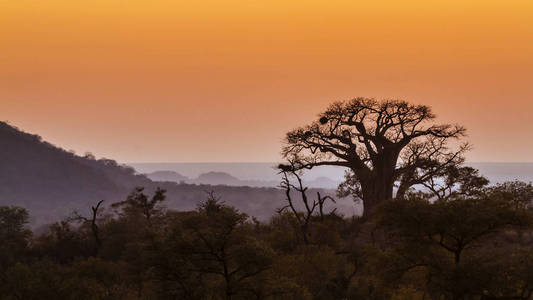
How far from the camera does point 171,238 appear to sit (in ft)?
81.6

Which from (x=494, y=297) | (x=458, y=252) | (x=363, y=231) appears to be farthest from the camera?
(x=363, y=231)

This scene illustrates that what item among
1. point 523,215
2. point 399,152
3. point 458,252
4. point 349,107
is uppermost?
point 349,107

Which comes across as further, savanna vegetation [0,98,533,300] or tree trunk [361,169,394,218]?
tree trunk [361,169,394,218]

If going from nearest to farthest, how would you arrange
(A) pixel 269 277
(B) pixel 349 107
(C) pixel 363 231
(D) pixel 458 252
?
(D) pixel 458 252, (A) pixel 269 277, (C) pixel 363 231, (B) pixel 349 107

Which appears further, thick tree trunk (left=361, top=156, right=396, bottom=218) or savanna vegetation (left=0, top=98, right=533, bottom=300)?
thick tree trunk (left=361, top=156, right=396, bottom=218)

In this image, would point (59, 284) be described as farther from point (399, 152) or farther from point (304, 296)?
point (399, 152)

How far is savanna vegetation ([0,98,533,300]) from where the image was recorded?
2222cm

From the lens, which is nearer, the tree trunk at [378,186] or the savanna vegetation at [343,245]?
the savanna vegetation at [343,245]

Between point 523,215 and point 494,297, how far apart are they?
380 centimetres

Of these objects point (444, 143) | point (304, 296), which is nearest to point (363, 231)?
point (444, 143)

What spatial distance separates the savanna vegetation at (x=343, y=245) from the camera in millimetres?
22219

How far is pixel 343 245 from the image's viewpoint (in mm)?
45531

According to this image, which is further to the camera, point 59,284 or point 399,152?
point 399,152

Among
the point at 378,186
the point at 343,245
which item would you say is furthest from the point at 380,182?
the point at 343,245
